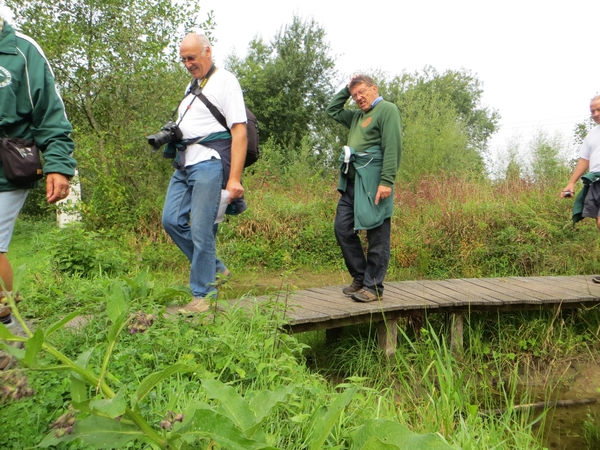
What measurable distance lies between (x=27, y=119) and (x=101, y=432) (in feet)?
7.26

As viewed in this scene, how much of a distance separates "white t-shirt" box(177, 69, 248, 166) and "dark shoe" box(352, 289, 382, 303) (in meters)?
1.75

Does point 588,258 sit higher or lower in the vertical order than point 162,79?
lower

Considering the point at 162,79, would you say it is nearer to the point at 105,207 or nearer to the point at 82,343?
the point at 105,207

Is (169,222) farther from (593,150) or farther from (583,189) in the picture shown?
(593,150)

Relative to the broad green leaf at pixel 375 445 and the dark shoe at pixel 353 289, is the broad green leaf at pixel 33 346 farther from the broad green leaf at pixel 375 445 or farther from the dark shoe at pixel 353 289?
the dark shoe at pixel 353 289

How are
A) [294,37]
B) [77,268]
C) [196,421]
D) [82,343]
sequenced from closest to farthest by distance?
[196,421]
[82,343]
[77,268]
[294,37]

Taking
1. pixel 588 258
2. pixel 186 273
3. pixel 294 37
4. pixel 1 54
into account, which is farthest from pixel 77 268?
pixel 294 37

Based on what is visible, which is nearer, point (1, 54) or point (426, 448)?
point (426, 448)

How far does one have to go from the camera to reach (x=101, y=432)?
47.3 inches

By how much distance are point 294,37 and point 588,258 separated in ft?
67.2

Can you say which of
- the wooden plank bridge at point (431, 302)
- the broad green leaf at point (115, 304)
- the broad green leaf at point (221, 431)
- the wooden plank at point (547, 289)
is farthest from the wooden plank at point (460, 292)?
the broad green leaf at point (115, 304)

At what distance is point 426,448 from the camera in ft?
4.60

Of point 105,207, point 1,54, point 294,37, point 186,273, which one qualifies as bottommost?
point 186,273

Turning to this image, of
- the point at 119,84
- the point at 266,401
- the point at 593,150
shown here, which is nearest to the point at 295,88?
the point at 119,84
